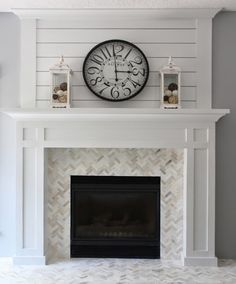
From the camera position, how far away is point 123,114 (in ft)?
10.2

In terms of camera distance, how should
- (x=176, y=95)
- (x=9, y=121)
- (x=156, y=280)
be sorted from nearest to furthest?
(x=156, y=280) → (x=176, y=95) → (x=9, y=121)

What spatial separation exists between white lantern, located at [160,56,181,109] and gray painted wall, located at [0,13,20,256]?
4.42ft

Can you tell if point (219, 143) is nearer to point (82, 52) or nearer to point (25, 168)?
point (82, 52)

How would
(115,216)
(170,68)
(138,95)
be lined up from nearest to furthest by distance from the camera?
(170,68) < (138,95) < (115,216)

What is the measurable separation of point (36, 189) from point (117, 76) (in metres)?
1.26

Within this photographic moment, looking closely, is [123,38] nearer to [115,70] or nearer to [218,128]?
[115,70]

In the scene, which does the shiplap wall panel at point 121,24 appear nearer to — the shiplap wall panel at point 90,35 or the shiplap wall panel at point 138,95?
the shiplap wall panel at point 90,35

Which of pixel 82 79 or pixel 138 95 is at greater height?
pixel 82 79

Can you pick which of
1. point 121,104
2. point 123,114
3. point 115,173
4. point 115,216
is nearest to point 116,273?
point 115,216

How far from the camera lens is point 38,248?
327 cm

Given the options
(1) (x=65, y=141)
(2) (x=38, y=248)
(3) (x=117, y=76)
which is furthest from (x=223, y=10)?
(2) (x=38, y=248)

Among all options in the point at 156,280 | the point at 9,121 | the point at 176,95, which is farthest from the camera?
the point at 9,121

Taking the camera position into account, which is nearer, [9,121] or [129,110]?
[129,110]

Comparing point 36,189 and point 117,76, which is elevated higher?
point 117,76
